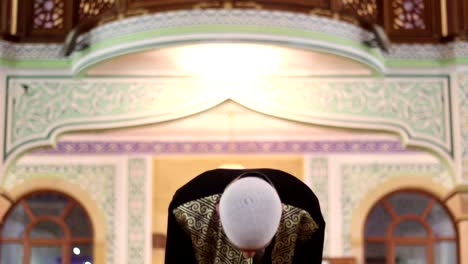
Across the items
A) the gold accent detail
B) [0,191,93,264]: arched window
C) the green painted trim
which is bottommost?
the gold accent detail

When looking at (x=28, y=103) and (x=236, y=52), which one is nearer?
(x=236, y=52)

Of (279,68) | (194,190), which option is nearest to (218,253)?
(194,190)

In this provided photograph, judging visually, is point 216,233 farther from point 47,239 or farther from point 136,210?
point 47,239

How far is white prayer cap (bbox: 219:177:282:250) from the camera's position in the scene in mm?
2432

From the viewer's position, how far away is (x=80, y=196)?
10.6 metres

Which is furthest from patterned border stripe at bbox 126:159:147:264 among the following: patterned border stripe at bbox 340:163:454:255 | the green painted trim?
the green painted trim

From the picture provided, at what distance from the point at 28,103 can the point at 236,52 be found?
186 cm

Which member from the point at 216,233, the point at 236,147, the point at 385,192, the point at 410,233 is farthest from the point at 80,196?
the point at 216,233

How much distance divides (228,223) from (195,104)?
577 centimetres

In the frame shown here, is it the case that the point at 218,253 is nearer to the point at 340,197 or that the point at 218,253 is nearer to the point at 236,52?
the point at 236,52

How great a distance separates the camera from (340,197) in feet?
34.4

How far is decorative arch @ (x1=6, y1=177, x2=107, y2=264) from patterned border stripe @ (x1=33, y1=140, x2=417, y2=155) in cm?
34

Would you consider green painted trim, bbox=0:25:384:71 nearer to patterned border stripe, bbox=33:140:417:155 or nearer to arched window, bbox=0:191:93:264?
patterned border stripe, bbox=33:140:417:155

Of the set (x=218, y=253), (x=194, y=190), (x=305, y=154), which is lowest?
(x=218, y=253)
